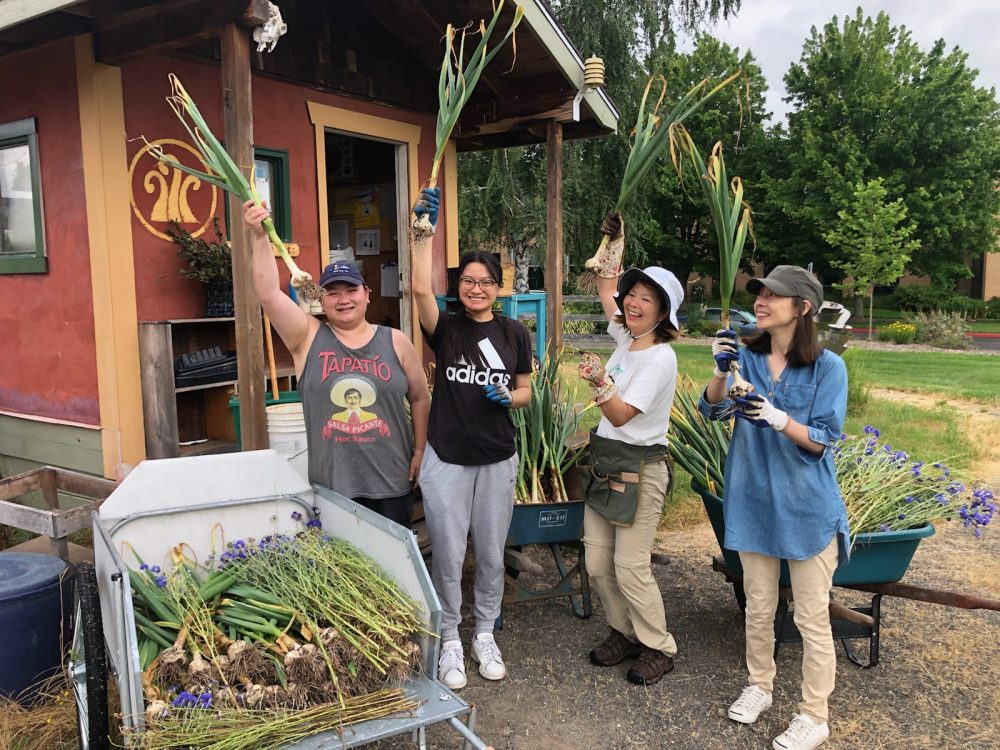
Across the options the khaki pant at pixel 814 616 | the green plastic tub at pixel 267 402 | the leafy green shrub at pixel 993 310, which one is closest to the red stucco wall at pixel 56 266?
the green plastic tub at pixel 267 402

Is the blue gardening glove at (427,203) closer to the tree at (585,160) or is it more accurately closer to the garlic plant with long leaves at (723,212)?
the garlic plant with long leaves at (723,212)

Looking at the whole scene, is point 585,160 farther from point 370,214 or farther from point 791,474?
point 791,474

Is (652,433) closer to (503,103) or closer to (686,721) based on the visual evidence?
(686,721)

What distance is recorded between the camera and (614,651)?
11.3ft

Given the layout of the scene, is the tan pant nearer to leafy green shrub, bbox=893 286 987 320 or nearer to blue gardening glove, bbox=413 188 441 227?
blue gardening glove, bbox=413 188 441 227

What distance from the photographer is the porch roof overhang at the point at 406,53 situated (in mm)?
4254

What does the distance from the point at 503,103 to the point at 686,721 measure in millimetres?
5005

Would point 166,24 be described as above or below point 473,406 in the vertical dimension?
above

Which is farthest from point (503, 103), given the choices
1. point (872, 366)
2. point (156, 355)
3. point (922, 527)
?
point (872, 366)

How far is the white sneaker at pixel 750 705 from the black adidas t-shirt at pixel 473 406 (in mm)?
1370

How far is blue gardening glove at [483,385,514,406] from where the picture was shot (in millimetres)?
3031

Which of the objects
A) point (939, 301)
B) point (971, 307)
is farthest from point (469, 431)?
point (971, 307)

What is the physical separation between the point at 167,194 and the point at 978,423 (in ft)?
28.1

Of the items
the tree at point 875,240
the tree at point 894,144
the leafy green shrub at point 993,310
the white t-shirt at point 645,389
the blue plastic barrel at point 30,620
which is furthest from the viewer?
the leafy green shrub at point 993,310
